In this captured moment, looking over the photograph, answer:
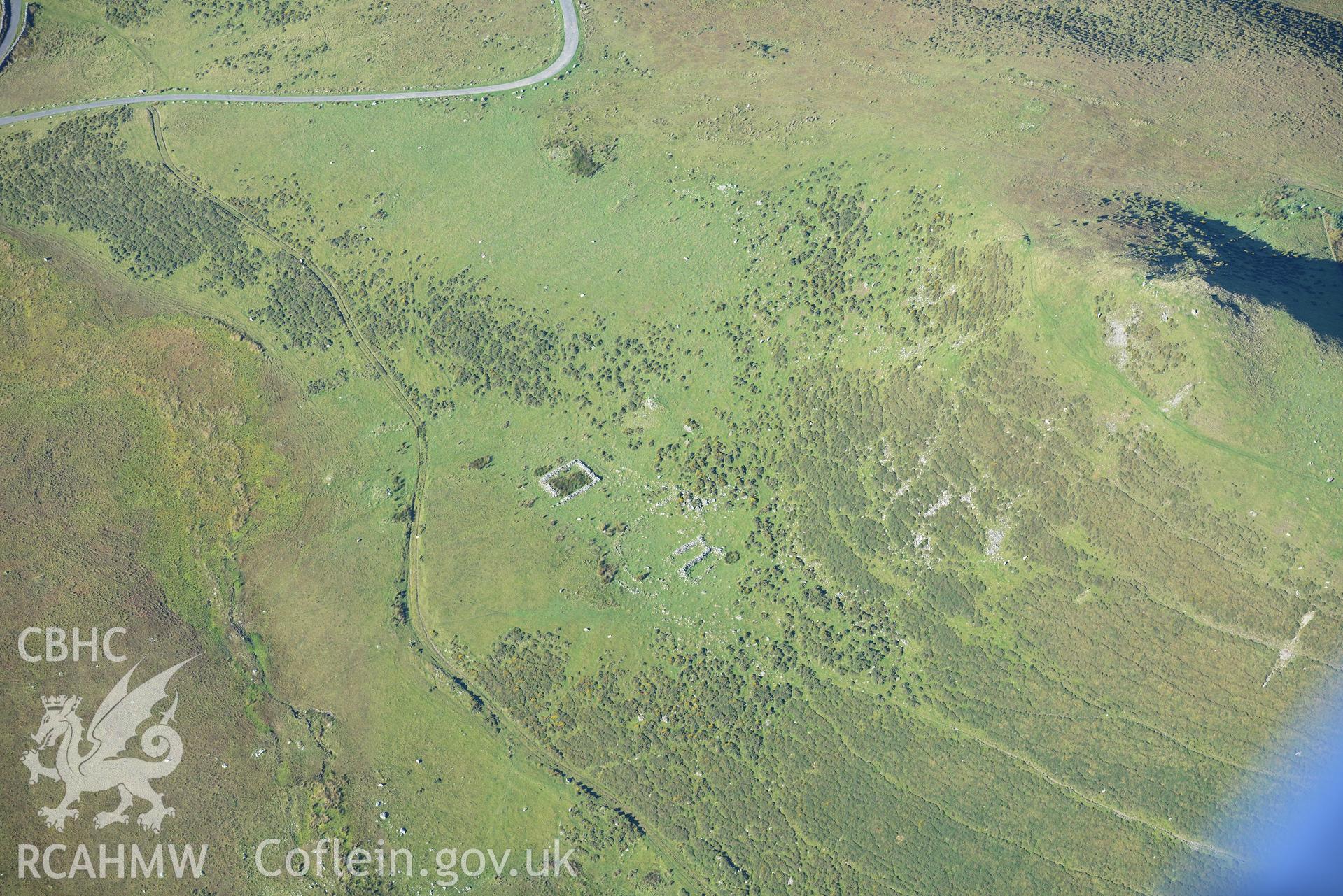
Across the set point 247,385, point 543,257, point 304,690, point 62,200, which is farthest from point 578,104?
point 304,690

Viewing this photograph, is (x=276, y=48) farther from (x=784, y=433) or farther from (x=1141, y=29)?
(x=1141, y=29)

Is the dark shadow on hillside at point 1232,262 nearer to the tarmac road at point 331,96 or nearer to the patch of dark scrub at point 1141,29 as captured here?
the patch of dark scrub at point 1141,29

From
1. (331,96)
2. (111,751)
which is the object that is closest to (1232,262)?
(331,96)

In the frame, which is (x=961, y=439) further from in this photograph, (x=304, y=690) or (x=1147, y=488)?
(x=304, y=690)

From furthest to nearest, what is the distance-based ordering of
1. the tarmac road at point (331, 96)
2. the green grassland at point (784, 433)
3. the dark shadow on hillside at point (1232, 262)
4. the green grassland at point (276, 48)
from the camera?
1. the green grassland at point (276, 48)
2. the tarmac road at point (331, 96)
3. the dark shadow on hillside at point (1232, 262)
4. the green grassland at point (784, 433)

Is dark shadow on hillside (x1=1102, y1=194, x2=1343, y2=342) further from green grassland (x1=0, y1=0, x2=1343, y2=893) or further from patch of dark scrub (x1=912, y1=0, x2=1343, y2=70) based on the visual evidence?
patch of dark scrub (x1=912, y1=0, x2=1343, y2=70)

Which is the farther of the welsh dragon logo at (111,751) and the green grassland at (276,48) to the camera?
the green grassland at (276,48)

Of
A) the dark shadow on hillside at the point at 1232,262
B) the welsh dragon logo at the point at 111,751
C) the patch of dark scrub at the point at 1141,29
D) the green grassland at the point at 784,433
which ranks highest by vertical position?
the patch of dark scrub at the point at 1141,29

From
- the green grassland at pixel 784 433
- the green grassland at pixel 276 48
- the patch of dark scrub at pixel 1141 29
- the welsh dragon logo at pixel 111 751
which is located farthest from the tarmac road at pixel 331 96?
the welsh dragon logo at pixel 111 751
